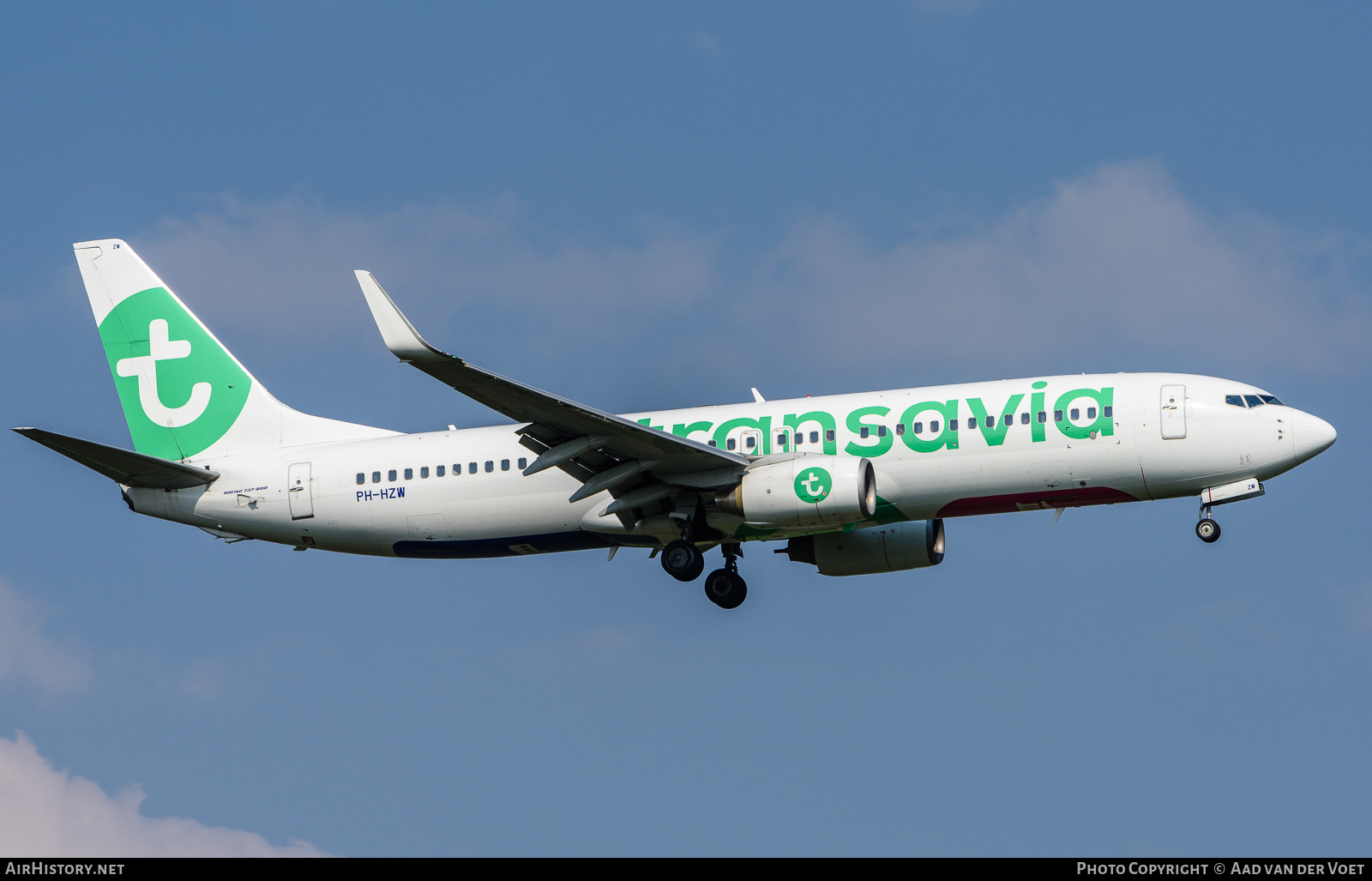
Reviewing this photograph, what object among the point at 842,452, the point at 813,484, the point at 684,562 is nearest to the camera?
the point at 813,484

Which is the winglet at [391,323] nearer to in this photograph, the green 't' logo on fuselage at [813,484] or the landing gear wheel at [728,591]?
the green 't' logo on fuselage at [813,484]

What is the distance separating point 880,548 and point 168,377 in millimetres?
19152

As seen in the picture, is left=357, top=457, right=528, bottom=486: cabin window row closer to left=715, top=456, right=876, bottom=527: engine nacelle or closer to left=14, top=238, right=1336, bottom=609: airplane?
left=14, top=238, right=1336, bottom=609: airplane

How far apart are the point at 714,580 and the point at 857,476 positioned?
6.75 m

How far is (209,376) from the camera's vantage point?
4203cm

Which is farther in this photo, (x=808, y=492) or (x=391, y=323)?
(x=808, y=492)

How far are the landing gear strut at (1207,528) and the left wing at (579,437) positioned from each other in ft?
33.2

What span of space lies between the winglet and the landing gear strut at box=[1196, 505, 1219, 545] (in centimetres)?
1684

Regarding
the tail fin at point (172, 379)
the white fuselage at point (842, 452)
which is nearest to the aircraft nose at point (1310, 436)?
the white fuselage at point (842, 452)

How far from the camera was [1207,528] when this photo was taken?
3516 centimetres

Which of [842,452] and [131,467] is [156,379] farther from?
[842,452]

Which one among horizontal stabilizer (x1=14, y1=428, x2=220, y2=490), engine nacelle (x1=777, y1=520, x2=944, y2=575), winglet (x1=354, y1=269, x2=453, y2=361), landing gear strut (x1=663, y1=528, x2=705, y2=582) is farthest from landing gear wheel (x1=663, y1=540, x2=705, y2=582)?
horizontal stabilizer (x1=14, y1=428, x2=220, y2=490)

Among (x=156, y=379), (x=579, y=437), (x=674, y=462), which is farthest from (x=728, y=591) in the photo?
(x=156, y=379)
